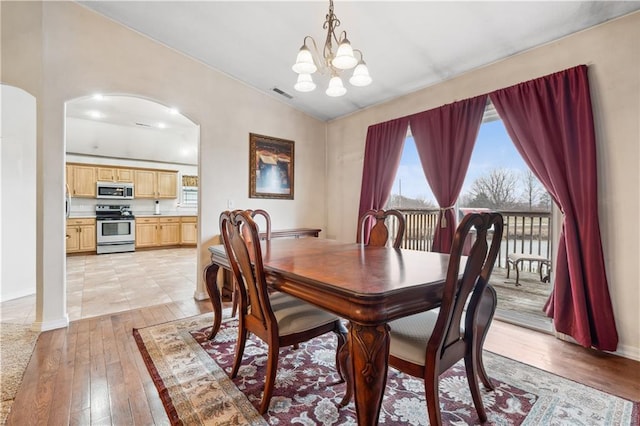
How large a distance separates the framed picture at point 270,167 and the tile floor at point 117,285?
1.67 metres

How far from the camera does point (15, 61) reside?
2.62 meters

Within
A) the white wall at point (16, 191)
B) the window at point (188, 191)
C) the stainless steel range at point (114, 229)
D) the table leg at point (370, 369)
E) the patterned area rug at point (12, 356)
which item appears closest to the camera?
the table leg at point (370, 369)

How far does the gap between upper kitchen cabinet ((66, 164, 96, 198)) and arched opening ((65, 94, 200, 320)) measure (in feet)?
0.06

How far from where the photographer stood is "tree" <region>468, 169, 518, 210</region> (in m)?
3.03

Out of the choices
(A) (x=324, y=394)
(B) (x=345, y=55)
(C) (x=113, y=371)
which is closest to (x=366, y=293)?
(A) (x=324, y=394)

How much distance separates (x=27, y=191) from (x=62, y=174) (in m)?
1.48

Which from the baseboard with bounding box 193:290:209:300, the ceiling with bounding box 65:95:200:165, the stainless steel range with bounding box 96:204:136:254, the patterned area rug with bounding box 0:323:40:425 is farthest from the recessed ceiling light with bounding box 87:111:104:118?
the baseboard with bounding box 193:290:209:300

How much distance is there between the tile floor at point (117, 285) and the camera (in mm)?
3158

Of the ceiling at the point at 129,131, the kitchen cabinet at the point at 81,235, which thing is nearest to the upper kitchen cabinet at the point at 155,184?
the ceiling at the point at 129,131

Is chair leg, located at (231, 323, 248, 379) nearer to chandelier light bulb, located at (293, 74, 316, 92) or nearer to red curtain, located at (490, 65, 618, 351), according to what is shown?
chandelier light bulb, located at (293, 74, 316, 92)

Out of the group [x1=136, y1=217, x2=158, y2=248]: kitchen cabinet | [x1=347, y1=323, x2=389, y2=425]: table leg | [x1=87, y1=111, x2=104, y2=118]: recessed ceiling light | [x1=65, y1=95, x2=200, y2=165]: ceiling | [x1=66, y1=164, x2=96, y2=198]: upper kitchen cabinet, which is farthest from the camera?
[x1=136, y1=217, x2=158, y2=248]: kitchen cabinet

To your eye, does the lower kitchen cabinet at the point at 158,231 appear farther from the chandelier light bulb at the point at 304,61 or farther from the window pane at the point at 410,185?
the chandelier light bulb at the point at 304,61

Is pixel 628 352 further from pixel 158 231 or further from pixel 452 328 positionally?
pixel 158 231

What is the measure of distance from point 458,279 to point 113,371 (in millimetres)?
2221
